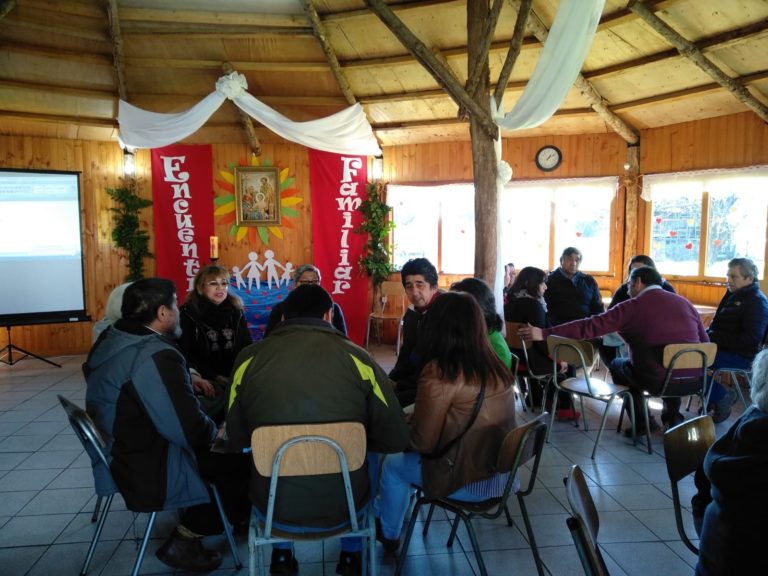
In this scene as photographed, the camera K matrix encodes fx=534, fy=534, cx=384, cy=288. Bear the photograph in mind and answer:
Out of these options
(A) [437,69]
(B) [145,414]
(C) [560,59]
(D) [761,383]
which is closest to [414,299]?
(B) [145,414]

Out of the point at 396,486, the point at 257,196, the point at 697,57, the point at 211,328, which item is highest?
the point at 697,57

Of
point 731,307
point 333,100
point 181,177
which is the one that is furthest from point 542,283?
point 181,177

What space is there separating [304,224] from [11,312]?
347cm

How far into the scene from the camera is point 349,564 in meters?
2.16

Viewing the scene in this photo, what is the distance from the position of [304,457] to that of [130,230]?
5.75 meters

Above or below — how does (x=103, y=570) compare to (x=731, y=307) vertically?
below

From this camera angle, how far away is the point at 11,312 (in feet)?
19.6

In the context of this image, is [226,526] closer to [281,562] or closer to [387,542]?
[281,562]

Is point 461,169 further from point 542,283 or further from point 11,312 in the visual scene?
point 11,312

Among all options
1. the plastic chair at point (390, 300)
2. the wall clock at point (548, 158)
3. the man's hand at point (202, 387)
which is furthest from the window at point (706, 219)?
the man's hand at point (202, 387)

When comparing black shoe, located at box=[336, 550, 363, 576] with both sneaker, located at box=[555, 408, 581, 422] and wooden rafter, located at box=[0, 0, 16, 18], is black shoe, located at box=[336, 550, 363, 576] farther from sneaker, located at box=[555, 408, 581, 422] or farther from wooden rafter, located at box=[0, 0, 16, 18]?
wooden rafter, located at box=[0, 0, 16, 18]

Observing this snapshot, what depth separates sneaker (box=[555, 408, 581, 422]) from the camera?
4.08m

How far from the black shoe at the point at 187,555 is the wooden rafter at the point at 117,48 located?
4.82m

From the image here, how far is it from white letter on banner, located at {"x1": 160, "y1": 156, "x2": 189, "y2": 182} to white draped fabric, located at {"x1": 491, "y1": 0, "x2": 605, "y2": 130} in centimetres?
410
